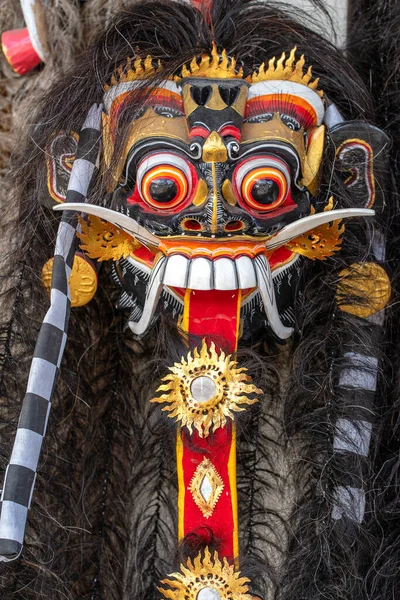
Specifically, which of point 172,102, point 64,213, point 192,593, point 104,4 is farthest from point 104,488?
point 104,4

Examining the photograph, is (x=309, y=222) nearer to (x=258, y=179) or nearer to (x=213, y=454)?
(x=258, y=179)

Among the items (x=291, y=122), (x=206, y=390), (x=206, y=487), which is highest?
(x=291, y=122)

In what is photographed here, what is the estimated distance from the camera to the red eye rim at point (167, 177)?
141cm

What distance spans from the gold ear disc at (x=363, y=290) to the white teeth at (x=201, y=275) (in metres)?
0.21

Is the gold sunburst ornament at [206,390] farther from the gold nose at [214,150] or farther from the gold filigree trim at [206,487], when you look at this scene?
the gold nose at [214,150]

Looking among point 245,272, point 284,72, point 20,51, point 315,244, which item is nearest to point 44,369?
point 245,272

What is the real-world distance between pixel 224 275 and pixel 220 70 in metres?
0.26

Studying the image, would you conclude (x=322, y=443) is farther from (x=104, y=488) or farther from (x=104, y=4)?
(x=104, y=4)

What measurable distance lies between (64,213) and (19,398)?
249 millimetres

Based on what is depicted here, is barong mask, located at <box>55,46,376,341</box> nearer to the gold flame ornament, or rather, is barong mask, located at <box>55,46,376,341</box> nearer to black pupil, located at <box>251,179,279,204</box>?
black pupil, located at <box>251,179,279,204</box>

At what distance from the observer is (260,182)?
142cm

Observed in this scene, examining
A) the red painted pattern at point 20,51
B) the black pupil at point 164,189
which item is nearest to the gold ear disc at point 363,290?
the black pupil at point 164,189

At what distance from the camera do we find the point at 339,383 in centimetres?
151

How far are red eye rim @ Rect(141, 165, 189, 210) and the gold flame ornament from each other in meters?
0.42
